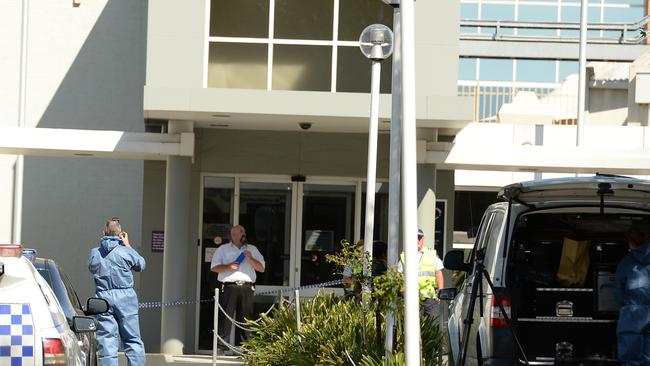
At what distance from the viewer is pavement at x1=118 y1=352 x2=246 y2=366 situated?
1694 centimetres

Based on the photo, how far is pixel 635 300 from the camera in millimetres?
9359

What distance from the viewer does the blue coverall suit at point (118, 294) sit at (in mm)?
13734

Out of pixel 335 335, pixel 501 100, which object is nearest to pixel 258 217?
pixel 335 335

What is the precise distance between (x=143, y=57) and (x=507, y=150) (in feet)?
25.7

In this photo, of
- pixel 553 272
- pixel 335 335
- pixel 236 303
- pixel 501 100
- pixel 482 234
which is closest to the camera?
pixel 553 272

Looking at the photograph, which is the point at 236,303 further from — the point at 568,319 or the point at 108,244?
the point at 568,319

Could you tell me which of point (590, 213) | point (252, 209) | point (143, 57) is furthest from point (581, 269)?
point (143, 57)

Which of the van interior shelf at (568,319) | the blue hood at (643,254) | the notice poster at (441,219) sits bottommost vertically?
the van interior shelf at (568,319)

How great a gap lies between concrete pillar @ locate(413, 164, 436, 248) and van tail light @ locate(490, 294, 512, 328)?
338 inches

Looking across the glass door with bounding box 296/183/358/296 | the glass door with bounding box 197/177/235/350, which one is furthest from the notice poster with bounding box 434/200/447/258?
the glass door with bounding box 197/177/235/350

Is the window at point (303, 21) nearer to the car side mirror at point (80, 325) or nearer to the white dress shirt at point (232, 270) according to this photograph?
the white dress shirt at point (232, 270)

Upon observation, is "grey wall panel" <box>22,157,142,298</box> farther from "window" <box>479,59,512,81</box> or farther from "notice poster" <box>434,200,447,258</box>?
"window" <box>479,59,512,81</box>

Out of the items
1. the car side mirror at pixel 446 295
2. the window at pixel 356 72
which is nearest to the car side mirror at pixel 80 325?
the car side mirror at pixel 446 295

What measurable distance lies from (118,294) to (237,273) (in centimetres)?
411
